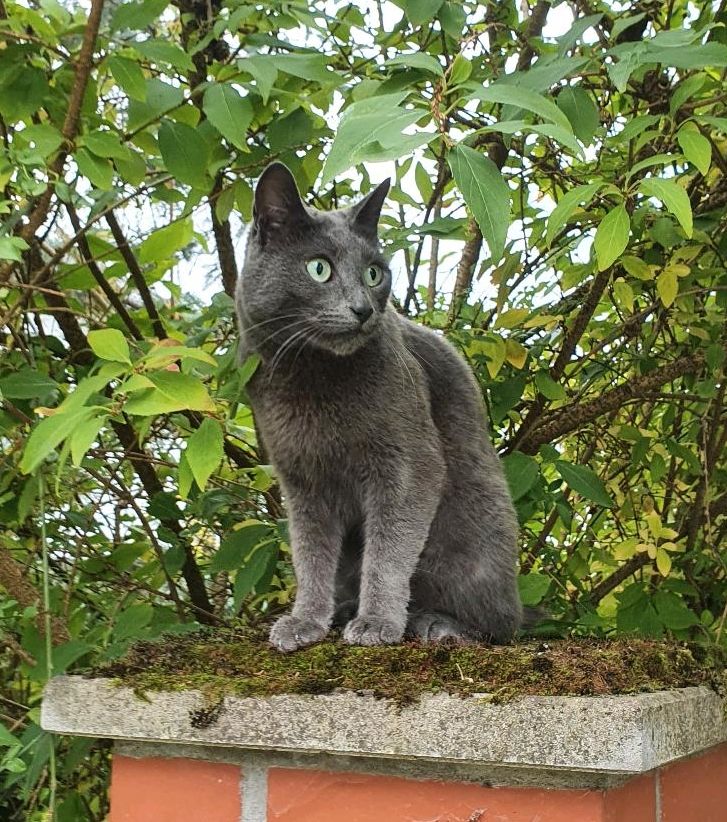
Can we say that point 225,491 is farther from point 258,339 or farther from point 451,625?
point 451,625

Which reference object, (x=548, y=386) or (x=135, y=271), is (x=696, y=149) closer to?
(x=548, y=386)

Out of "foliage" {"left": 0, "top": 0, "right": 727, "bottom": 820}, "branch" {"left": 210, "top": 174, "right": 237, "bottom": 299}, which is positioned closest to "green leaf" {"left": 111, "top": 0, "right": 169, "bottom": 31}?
"foliage" {"left": 0, "top": 0, "right": 727, "bottom": 820}

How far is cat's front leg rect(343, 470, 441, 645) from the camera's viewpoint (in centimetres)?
148

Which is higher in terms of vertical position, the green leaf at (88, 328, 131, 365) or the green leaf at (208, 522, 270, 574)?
the green leaf at (88, 328, 131, 365)

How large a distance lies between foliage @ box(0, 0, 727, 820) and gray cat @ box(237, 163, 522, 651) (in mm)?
109

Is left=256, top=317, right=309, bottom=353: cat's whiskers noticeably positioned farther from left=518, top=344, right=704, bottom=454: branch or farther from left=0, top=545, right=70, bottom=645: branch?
left=518, top=344, right=704, bottom=454: branch

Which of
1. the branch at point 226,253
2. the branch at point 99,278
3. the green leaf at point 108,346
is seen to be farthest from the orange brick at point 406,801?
the branch at point 226,253

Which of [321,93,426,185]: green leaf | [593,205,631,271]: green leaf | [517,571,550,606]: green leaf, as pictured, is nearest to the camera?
[321,93,426,185]: green leaf

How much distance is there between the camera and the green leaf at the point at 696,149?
134 cm

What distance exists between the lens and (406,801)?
107cm

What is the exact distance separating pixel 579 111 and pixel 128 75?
0.73 metres

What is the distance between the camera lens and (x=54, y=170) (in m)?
1.74

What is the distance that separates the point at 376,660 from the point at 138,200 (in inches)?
56.2

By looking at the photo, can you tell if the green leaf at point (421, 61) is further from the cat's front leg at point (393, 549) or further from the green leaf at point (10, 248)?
the cat's front leg at point (393, 549)
